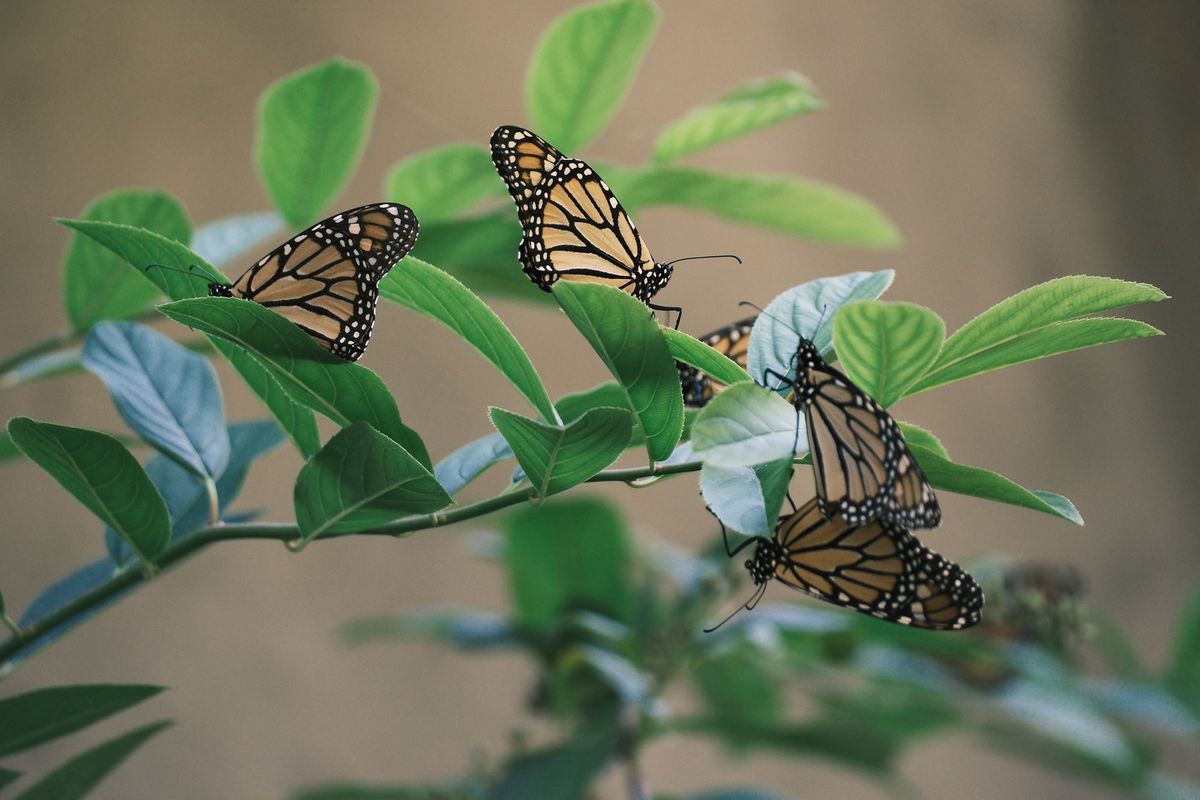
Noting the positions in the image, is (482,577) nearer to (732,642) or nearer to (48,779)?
(732,642)

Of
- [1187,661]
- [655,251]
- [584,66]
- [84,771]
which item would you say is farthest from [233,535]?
[655,251]

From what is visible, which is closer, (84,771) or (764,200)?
(84,771)

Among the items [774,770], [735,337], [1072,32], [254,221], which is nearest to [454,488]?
[735,337]

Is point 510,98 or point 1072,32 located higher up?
point 1072,32

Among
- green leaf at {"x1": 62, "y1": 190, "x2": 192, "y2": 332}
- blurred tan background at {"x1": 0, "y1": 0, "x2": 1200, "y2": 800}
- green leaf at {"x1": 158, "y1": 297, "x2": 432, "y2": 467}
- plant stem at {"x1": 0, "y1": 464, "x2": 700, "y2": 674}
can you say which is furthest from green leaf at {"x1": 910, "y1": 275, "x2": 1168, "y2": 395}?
blurred tan background at {"x1": 0, "y1": 0, "x2": 1200, "y2": 800}

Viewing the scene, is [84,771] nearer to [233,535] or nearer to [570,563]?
[233,535]

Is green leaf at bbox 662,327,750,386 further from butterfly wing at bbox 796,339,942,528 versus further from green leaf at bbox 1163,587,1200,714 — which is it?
green leaf at bbox 1163,587,1200,714
